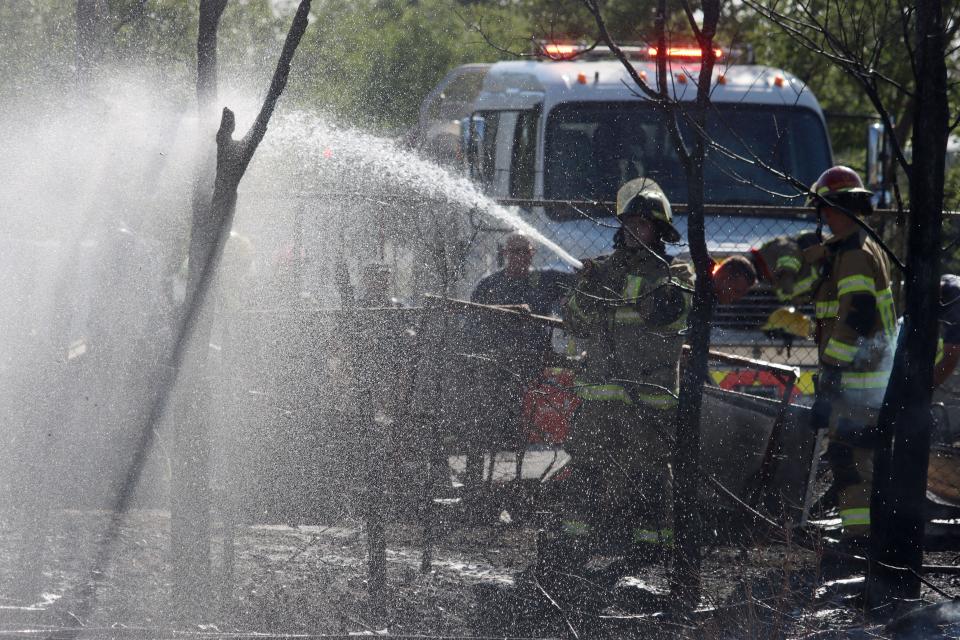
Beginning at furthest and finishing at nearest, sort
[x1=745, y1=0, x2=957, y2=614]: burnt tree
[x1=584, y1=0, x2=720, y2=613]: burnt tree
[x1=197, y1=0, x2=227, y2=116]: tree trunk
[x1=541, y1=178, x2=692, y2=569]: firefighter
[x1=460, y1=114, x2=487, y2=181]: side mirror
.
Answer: [x1=460, y1=114, x2=487, y2=181]: side mirror < [x1=541, y1=178, x2=692, y2=569]: firefighter < [x1=197, y1=0, x2=227, y2=116]: tree trunk < [x1=584, y1=0, x2=720, y2=613]: burnt tree < [x1=745, y1=0, x2=957, y2=614]: burnt tree

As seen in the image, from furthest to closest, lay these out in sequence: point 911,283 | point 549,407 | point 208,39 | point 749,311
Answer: point 749,311 → point 549,407 → point 208,39 → point 911,283

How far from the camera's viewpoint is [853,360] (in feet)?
16.5

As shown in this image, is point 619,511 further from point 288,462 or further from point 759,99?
point 759,99

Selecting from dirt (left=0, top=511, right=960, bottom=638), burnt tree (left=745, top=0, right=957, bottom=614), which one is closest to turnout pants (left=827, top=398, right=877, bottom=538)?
dirt (left=0, top=511, right=960, bottom=638)

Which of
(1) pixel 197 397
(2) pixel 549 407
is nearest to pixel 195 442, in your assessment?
(1) pixel 197 397

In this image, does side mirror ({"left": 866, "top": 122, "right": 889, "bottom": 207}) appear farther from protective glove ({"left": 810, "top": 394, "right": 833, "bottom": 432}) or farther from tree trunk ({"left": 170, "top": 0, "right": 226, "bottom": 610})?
tree trunk ({"left": 170, "top": 0, "right": 226, "bottom": 610})

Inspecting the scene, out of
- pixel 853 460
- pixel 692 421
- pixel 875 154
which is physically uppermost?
pixel 875 154

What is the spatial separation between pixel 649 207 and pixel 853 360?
117cm

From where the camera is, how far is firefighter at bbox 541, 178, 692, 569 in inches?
192

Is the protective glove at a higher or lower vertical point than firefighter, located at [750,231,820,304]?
lower

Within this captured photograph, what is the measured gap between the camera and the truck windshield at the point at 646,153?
24.7ft

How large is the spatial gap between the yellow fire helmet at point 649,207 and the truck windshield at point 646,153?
2.47 meters

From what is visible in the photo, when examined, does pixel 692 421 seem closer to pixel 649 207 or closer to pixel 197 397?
pixel 649 207

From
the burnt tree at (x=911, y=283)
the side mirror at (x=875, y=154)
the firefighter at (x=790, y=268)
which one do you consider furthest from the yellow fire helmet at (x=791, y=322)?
the side mirror at (x=875, y=154)
